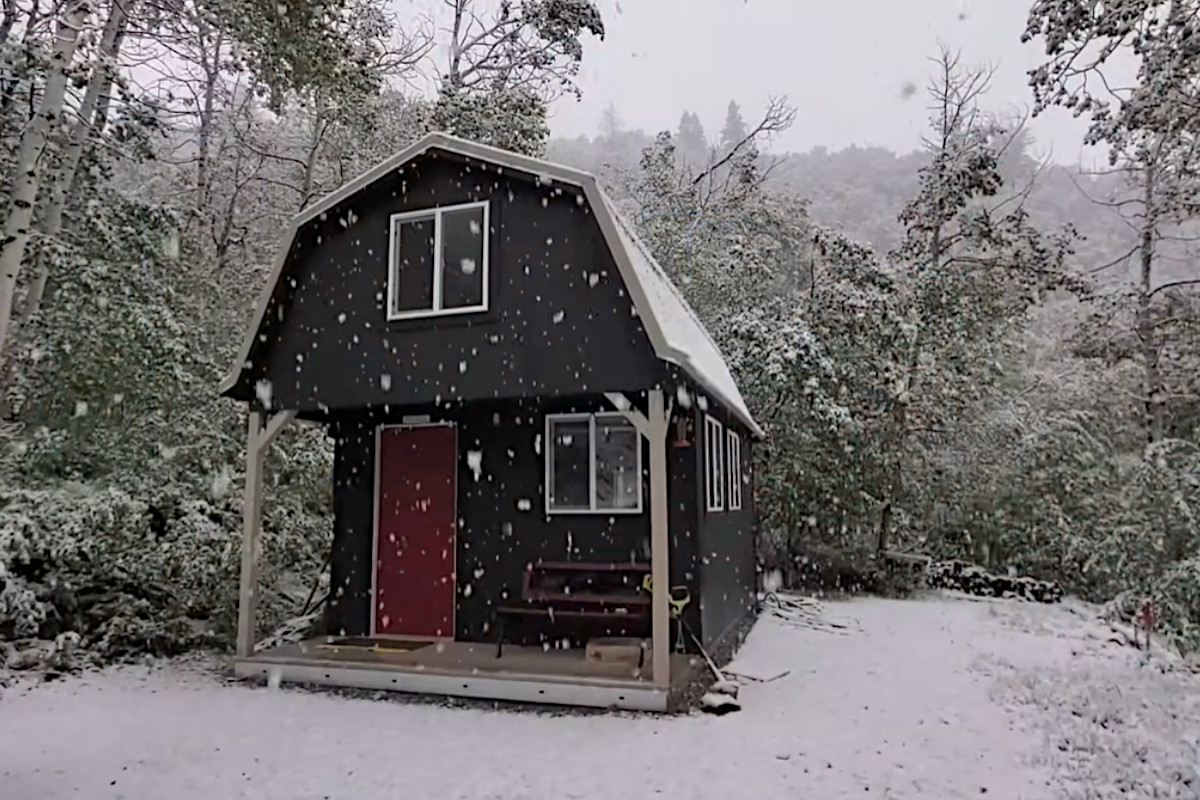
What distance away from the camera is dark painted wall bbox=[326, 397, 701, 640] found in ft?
24.9

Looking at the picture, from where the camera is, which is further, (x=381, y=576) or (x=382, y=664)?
(x=381, y=576)

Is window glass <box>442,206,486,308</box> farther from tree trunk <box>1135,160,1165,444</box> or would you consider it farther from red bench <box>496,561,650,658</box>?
tree trunk <box>1135,160,1165,444</box>

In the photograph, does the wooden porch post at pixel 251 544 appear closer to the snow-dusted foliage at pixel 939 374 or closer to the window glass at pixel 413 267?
the window glass at pixel 413 267

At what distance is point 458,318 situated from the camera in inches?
269

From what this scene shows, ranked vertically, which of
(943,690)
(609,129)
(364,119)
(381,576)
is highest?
(609,129)

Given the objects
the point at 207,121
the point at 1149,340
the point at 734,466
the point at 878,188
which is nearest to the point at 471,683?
the point at 734,466

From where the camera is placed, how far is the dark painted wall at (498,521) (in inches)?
299

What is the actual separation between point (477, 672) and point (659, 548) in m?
1.82

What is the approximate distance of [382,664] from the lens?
6.67 metres

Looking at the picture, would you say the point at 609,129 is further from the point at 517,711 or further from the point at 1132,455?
the point at 517,711

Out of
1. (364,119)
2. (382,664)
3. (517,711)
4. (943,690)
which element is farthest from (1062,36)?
(364,119)

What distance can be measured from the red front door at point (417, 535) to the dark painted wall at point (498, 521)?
12cm

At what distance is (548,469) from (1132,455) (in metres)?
13.8

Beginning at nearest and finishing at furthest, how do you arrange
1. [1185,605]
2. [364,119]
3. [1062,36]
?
[1062,36], [1185,605], [364,119]
